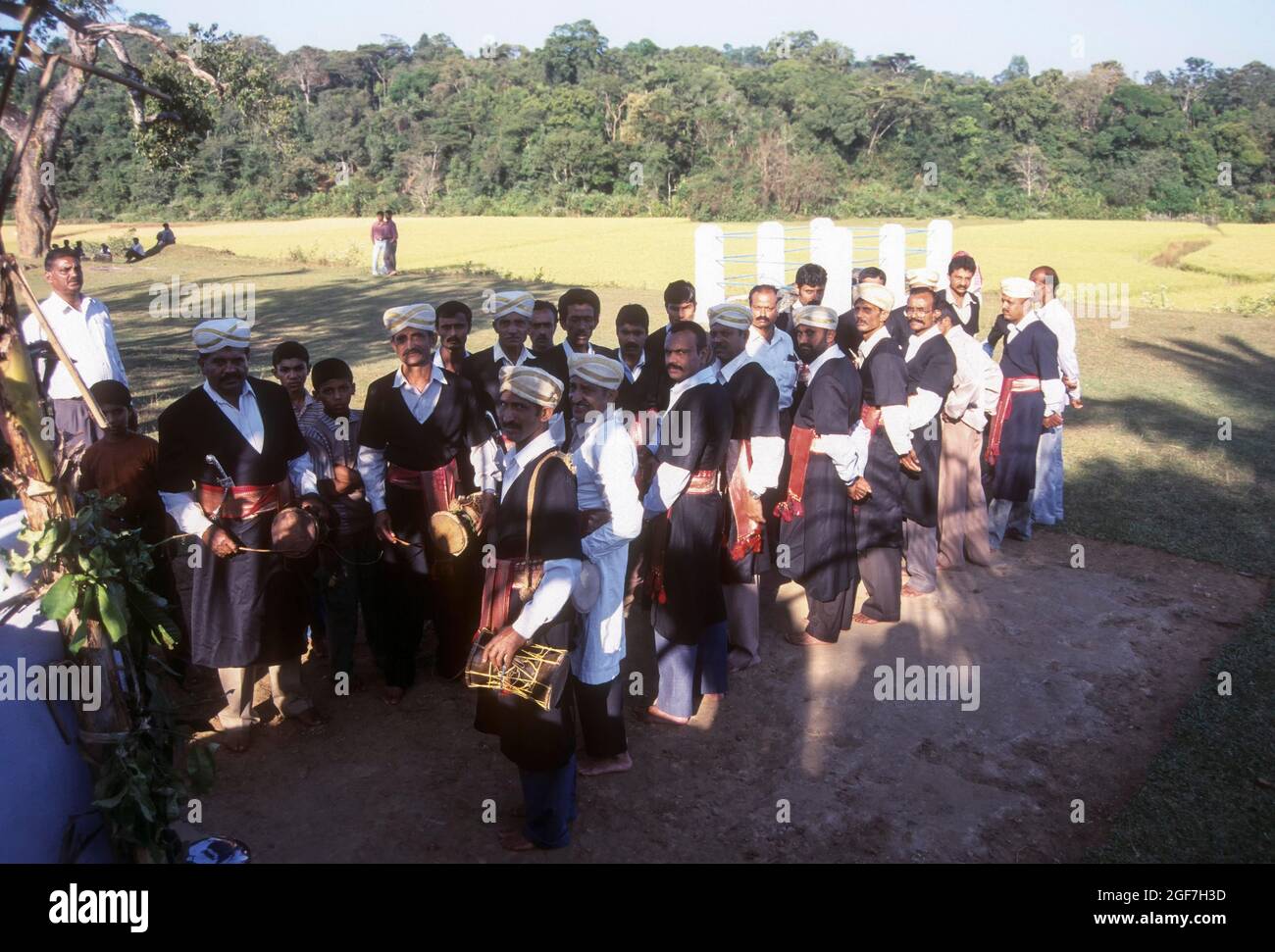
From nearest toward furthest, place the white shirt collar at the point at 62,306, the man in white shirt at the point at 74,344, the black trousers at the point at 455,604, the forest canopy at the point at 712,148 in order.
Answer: the black trousers at the point at 455,604 → the man in white shirt at the point at 74,344 → the white shirt collar at the point at 62,306 → the forest canopy at the point at 712,148

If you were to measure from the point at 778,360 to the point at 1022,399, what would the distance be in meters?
1.97

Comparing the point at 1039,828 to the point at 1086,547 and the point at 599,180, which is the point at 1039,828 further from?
the point at 599,180

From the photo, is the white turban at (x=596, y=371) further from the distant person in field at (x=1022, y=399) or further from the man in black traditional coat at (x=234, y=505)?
the distant person in field at (x=1022, y=399)

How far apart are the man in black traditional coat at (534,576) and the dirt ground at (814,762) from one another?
1.54 feet

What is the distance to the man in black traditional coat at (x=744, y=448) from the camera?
17.2 feet

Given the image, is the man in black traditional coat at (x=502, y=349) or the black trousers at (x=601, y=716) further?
the man in black traditional coat at (x=502, y=349)

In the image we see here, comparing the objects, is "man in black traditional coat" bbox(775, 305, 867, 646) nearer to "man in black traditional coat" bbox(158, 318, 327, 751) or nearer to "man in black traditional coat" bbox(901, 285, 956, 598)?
"man in black traditional coat" bbox(901, 285, 956, 598)

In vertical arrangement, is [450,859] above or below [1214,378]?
below

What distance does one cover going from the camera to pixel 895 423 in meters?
5.93

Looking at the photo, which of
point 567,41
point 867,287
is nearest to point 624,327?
point 867,287

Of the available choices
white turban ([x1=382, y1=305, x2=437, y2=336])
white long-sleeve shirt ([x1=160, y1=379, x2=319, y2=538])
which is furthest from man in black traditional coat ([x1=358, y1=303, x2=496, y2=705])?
white long-sleeve shirt ([x1=160, y1=379, x2=319, y2=538])

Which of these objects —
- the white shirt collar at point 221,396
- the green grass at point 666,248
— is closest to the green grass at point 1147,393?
the green grass at point 666,248

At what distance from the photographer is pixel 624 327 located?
637 centimetres

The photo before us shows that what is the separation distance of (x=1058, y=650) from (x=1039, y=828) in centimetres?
178
